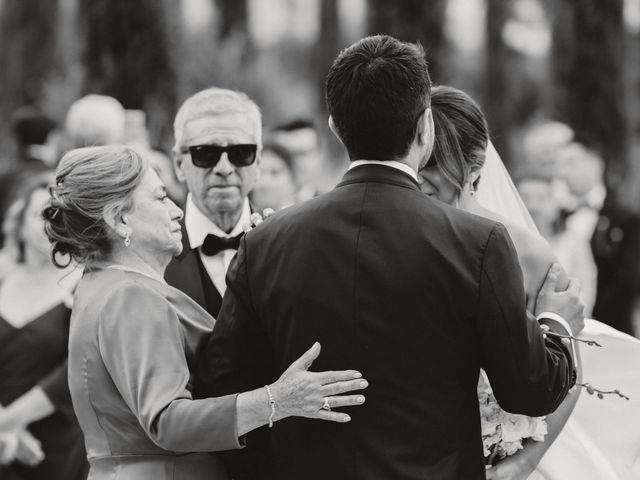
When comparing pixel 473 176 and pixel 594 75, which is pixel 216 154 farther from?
pixel 594 75

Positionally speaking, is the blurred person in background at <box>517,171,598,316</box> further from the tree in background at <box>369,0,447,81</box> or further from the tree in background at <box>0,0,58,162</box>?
the tree in background at <box>0,0,58,162</box>

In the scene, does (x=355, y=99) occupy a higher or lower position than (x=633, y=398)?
higher

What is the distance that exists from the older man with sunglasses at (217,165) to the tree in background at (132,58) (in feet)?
34.6

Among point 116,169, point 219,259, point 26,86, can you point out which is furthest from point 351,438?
point 26,86

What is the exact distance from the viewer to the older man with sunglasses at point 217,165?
436cm

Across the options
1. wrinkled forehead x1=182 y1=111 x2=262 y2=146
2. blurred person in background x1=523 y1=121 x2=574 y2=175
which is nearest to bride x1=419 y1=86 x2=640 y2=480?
wrinkled forehead x1=182 y1=111 x2=262 y2=146

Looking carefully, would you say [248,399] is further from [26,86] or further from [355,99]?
[26,86]

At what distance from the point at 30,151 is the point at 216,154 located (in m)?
4.41

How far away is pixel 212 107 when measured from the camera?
457 cm

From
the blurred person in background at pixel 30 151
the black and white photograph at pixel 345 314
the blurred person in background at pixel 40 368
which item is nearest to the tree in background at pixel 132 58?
the blurred person in background at pixel 30 151

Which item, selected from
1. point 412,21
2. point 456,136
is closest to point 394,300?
point 456,136

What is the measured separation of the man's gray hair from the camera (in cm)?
457

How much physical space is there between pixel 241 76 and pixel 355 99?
15480 millimetres

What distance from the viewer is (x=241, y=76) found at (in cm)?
1816
